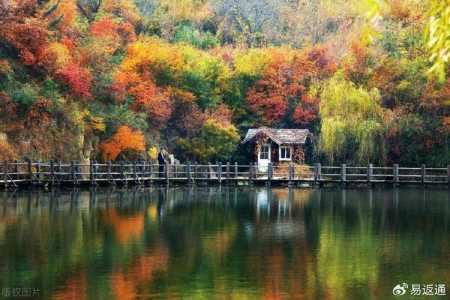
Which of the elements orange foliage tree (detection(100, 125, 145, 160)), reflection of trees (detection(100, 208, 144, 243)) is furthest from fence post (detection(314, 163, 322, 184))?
reflection of trees (detection(100, 208, 144, 243))

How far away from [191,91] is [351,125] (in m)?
10.3

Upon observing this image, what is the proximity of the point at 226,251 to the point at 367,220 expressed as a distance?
9.05m


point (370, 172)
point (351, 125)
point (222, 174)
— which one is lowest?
point (222, 174)

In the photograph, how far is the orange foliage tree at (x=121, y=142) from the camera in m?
47.2

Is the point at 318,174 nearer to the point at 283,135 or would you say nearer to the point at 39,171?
the point at 283,135

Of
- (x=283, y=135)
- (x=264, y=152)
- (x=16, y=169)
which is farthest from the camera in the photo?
(x=264, y=152)

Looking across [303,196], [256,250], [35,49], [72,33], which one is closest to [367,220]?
[256,250]

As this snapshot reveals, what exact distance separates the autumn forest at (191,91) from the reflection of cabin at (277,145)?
35.1 inches

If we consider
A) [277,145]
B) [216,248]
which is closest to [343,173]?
[277,145]

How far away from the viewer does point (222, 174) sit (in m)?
52.5

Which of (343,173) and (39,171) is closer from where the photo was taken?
(39,171)

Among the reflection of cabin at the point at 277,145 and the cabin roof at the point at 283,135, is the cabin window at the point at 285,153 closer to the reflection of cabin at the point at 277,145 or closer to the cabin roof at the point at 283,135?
the reflection of cabin at the point at 277,145

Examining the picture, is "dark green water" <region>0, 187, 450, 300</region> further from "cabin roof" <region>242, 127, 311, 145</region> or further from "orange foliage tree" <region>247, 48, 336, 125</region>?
"orange foliage tree" <region>247, 48, 336, 125</region>

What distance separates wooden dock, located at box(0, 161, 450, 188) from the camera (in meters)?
42.1
